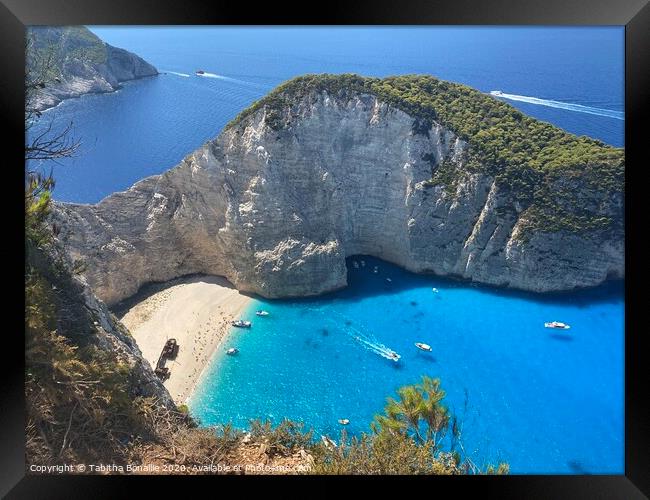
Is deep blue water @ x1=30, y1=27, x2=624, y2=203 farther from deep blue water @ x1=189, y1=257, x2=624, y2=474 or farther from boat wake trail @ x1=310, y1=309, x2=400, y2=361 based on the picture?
boat wake trail @ x1=310, y1=309, x2=400, y2=361

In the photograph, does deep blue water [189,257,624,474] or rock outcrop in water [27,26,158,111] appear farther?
deep blue water [189,257,624,474]

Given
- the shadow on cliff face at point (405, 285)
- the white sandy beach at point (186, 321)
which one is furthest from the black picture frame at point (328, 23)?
the shadow on cliff face at point (405, 285)

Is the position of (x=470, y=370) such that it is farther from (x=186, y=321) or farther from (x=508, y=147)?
(x=186, y=321)

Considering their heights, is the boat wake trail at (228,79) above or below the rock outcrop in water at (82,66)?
below

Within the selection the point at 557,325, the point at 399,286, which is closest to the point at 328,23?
the point at 557,325

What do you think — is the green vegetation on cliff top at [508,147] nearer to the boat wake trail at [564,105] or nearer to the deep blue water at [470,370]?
the boat wake trail at [564,105]

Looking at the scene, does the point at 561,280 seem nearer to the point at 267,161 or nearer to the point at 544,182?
the point at 544,182

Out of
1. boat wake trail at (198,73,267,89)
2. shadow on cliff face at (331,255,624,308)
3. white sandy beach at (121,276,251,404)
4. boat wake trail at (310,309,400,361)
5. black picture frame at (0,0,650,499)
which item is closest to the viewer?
black picture frame at (0,0,650,499)

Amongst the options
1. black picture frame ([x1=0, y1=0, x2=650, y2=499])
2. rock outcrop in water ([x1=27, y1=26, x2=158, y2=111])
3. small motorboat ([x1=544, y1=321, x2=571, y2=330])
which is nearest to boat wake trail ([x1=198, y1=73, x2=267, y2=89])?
rock outcrop in water ([x1=27, y1=26, x2=158, y2=111])
